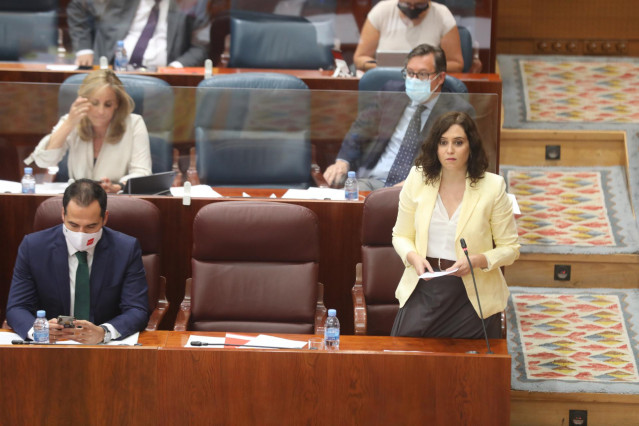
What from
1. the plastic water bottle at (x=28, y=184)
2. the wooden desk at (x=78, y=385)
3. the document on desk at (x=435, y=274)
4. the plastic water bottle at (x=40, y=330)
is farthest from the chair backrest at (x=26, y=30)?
the document on desk at (x=435, y=274)

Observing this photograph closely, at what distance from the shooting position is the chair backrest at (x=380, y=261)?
3.10m

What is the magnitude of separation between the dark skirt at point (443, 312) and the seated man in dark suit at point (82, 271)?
762mm

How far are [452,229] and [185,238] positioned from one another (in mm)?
1036

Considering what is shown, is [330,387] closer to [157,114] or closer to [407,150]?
[407,150]

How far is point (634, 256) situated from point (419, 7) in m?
1.57

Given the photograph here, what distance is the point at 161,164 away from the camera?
3.60m

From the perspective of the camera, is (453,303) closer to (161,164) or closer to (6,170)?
(161,164)

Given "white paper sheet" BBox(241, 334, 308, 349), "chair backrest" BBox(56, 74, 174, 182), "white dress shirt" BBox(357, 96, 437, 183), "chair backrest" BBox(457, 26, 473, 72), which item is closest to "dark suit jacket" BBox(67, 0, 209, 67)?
"chair backrest" BBox(457, 26, 473, 72)

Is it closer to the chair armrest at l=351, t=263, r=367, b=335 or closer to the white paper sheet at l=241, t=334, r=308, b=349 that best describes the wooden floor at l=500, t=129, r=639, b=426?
the chair armrest at l=351, t=263, r=367, b=335

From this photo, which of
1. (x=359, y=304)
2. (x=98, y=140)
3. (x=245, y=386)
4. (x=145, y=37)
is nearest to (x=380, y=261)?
(x=359, y=304)

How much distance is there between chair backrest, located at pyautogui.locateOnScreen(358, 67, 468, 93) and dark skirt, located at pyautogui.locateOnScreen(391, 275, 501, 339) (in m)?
1.25

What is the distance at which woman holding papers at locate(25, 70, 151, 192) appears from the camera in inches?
139

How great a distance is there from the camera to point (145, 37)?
5035 millimetres

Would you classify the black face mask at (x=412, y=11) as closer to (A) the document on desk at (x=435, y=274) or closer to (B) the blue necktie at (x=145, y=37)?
(B) the blue necktie at (x=145, y=37)
